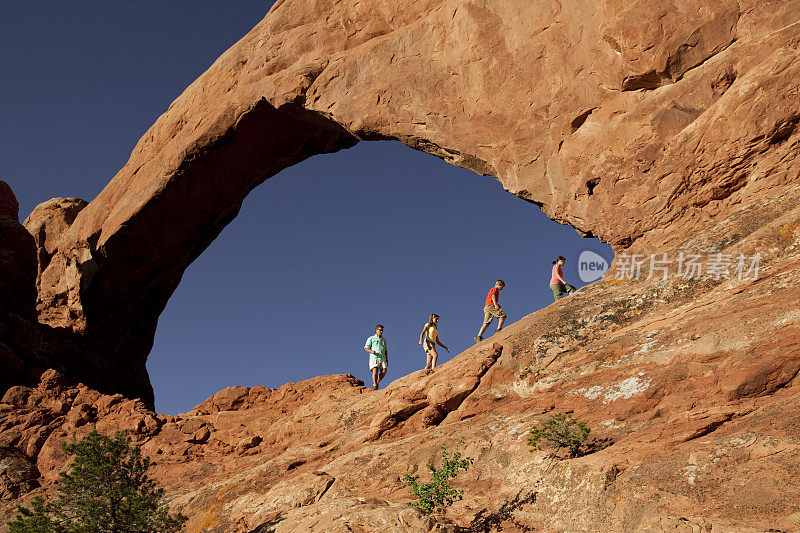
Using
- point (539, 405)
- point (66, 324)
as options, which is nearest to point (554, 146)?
point (539, 405)

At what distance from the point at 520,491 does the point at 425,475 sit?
2186 mm

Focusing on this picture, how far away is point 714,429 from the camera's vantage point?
24.6ft

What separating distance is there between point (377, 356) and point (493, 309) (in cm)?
345

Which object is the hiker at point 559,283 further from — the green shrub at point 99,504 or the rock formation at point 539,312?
the green shrub at point 99,504

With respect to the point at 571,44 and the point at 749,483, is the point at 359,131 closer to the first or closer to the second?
the point at 571,44

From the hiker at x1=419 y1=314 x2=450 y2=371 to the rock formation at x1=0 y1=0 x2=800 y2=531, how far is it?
173 cm

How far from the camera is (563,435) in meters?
8.48

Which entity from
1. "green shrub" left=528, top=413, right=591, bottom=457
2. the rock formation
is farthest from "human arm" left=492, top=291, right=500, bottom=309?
"green shrub" left=528, top=413, right=591, bottom=457

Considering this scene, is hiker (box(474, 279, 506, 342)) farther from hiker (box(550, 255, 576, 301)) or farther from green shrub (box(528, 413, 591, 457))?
green shrub (box(528, 413, 591, 457))

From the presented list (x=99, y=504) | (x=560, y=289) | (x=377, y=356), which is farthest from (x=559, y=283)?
(x=99, y=504)

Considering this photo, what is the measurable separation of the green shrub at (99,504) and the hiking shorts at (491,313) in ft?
25.9

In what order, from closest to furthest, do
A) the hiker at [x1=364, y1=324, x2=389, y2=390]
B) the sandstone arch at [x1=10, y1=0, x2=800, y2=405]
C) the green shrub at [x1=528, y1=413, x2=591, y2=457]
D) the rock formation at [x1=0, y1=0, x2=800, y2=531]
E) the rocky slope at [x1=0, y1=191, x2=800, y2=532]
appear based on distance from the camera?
the rocky slope at [x1=0, y1=191, x2=800, y2=532], the rock formation at [x1=0, y1=0, x2=800, y2=531], the green shrub at [x1=528, y1=413, x2=591, y2=457], the sandstone arch at [x1=10, y1=0, x2=800, y2=405], the hiker at [x1=364, y1=324, x2=389, y2=390]

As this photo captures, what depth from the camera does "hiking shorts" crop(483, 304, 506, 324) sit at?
47.5ft

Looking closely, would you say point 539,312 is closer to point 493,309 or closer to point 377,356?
point 493,309
